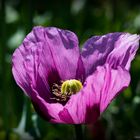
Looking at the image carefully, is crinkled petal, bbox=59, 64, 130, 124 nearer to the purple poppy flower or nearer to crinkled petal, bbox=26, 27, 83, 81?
the purple poppy flower

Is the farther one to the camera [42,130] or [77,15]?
[77,15]

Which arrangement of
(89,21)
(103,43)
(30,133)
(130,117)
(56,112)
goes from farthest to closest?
(89,21)
(130,117)
(30,133)
(103,43)
(56,112)

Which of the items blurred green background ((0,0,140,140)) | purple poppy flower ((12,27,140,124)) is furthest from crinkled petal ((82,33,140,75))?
blurred green background ((0,0,140,140))

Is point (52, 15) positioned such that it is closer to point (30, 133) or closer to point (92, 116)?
point (30, 133)

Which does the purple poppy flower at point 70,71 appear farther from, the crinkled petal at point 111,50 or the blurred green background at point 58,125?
the blurred green background at point 58,125

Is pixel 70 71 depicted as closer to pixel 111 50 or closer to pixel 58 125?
pixel 111 50

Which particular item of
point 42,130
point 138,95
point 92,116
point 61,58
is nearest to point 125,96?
point 138,95

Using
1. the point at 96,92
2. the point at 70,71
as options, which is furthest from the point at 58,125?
the point at 96,92
